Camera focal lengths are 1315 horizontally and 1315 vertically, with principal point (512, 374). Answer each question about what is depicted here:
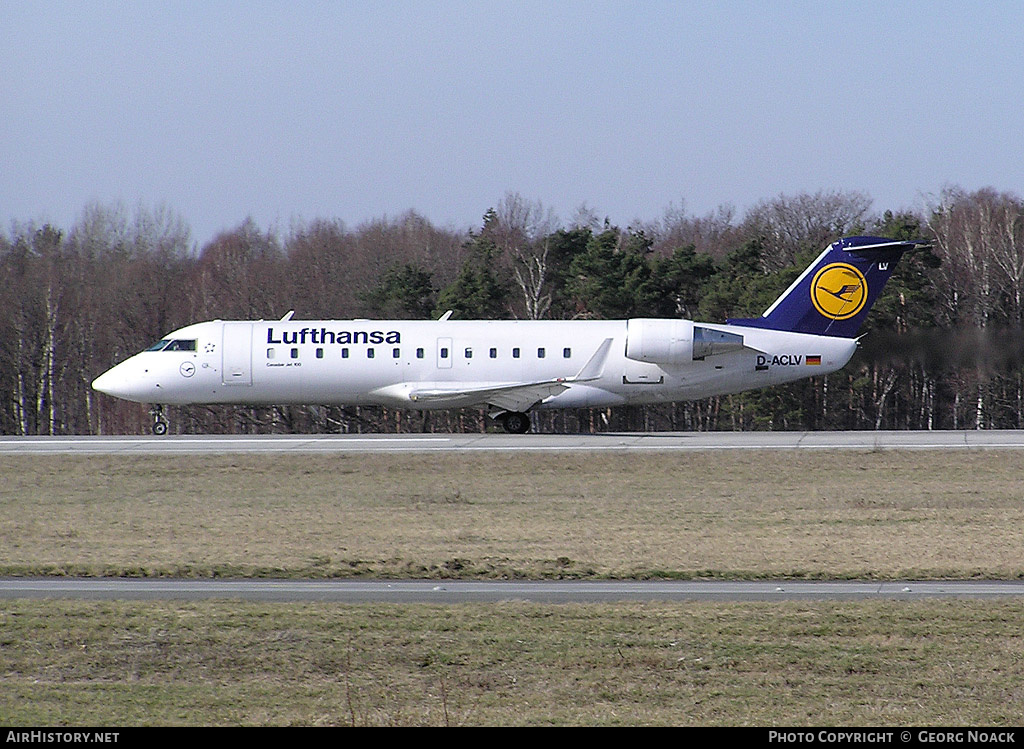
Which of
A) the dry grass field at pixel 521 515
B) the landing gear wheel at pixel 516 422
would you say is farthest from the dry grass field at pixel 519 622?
the landing gear wheel at pixel 516 422

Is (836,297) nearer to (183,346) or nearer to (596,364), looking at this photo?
(596,364)

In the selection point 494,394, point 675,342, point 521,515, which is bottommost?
point 521,515

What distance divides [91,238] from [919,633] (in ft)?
339

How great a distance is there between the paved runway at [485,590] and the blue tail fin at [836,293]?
24390mm

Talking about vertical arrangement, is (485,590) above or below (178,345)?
below

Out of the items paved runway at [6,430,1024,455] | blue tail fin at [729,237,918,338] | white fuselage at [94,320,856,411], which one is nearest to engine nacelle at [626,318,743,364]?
Result: white fuselage at [94,320,856,411]

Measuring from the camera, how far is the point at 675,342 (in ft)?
130

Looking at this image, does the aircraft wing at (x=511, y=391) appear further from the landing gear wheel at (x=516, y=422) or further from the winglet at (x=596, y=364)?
the landing gear wheel at (x=516, y=422)

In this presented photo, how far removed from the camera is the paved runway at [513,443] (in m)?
35.4

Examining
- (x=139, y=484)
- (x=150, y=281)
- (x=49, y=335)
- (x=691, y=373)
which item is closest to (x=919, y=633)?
(x=139, y=484)

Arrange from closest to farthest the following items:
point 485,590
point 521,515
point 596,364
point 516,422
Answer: point 485,590 < point 521,515 < point 596,364 < point 516,422

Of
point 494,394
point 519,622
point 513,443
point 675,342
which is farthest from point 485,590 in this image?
point 675,342

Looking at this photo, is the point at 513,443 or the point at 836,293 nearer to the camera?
Answer: the point at 513,443

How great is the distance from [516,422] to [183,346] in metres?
10.6
